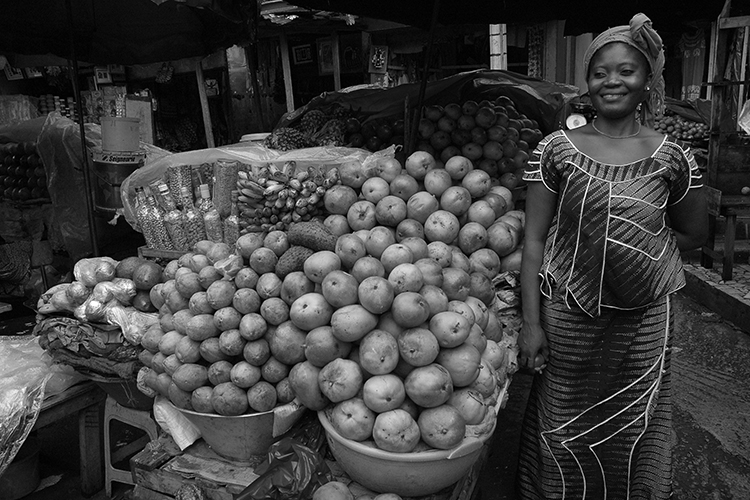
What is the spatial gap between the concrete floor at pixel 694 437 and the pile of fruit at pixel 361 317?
1003mm

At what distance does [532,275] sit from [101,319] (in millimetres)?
2136

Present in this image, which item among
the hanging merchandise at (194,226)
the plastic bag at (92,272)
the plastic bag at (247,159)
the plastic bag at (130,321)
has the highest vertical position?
→ the plastic bag at (247,159)

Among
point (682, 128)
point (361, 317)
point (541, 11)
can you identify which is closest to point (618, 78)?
point (361, 317)

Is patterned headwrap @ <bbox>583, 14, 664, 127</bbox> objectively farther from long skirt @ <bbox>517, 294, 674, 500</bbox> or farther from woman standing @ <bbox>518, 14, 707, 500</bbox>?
long skirt @ <bbox>517, 294, 674, 500</bbox>

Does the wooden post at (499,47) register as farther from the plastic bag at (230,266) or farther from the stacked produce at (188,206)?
the plastic bag at (230,266)

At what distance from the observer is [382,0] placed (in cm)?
411

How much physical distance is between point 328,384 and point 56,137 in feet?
19.7

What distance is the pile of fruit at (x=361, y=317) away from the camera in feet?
5.87

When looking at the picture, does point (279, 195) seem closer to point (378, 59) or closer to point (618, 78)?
point (618, 78)

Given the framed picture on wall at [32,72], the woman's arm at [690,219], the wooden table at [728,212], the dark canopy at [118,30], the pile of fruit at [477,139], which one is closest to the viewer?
the woman's arm at [690,219]

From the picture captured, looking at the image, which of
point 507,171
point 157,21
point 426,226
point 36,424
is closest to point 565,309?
point 426,226

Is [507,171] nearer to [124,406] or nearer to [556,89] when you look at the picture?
[556,89]

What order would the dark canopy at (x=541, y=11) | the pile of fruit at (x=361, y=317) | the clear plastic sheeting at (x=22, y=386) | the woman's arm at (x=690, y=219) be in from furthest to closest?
the dark canopy at (x=541, y=11), the clear plastic sheeting at (x=22, y=386), the woman's arm at (x=690, y=219), the pile of fruit at (x=361, y=317)

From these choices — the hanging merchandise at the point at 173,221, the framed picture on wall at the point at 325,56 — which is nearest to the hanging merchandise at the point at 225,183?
the hanging merchandise at the point at 173,221
